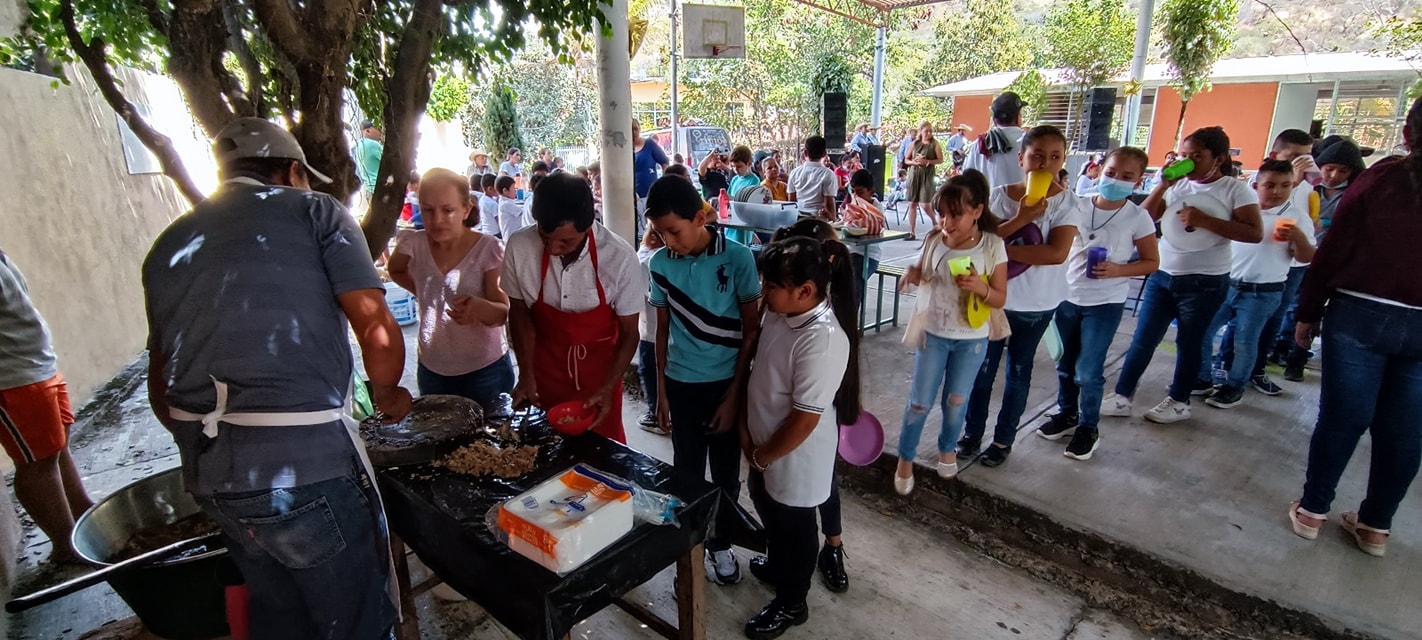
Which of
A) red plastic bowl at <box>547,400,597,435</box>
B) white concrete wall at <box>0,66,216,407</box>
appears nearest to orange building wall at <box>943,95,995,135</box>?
white concrete wall at <box>0,66,216,407</box>

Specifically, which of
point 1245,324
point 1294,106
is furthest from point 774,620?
point 1294,106

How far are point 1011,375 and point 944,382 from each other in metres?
0.45

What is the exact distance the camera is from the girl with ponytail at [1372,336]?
249 cm

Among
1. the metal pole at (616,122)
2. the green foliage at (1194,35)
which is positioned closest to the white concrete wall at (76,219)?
the metal pole at (616,122)

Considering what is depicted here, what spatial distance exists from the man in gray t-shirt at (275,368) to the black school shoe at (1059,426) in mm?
3428

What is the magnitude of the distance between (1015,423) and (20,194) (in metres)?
6.11

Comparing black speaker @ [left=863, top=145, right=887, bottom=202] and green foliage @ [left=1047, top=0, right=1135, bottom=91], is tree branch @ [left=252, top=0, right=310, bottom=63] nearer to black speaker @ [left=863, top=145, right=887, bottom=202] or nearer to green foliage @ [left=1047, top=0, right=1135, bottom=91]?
black speaker @ [left=863, top=145, right=887, bottom=202]

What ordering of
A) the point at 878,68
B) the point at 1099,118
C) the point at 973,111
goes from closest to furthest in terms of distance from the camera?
the point at 1099,118
the point at 878,68
the point at 973,111

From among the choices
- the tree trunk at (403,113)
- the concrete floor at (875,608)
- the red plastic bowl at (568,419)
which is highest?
the tree trunk at (403,113)

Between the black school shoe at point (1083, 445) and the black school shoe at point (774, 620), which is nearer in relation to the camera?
the black school shoe at point (774, 620)

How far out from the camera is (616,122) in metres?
4.88

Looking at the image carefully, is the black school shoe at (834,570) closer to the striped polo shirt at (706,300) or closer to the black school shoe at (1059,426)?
the striped polo shirt at (706,300)

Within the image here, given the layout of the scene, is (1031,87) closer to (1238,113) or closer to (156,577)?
(1238,113)

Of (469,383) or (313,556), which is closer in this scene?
(313,556)
